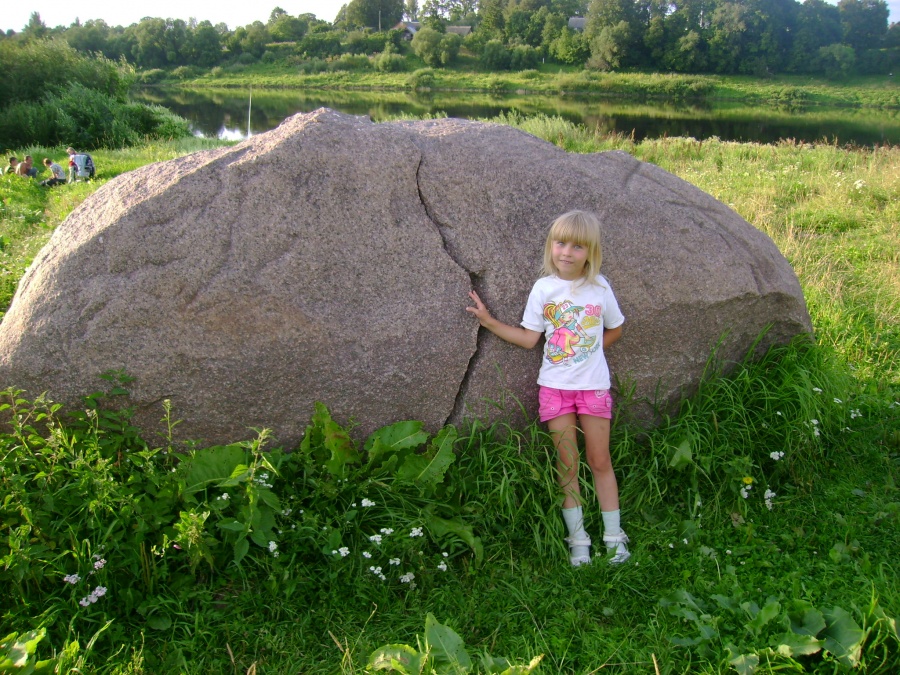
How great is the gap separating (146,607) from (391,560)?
0.99m

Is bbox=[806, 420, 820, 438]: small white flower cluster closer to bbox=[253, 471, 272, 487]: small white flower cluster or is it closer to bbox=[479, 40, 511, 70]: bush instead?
bbox=[253, 471, 272, 487]: small white flower cluster

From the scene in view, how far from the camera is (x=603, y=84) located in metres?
42.8

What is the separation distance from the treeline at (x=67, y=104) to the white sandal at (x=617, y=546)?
19.4 m

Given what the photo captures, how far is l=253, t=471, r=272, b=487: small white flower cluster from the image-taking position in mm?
2797

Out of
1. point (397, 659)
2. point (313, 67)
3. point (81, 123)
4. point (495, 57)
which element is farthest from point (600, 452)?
point (313, 67)

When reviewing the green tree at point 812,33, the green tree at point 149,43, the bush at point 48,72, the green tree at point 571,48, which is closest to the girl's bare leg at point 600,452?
the bush at point 48,72

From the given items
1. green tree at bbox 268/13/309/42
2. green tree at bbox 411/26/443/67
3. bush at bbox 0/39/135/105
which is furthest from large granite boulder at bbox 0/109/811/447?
green tree at bbox 268/13/309/42

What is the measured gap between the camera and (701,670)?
2359mm

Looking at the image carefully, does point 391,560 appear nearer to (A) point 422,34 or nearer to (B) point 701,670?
(B) point 701,670

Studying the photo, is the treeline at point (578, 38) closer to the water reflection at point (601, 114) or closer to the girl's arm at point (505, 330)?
the water reflection at point (601, 114)

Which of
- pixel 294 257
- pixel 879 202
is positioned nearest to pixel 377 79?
pixel 879 202

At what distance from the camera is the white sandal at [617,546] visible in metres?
2.98

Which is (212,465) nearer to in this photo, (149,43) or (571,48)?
(571,48)

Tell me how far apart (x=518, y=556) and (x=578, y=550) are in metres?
0.29
